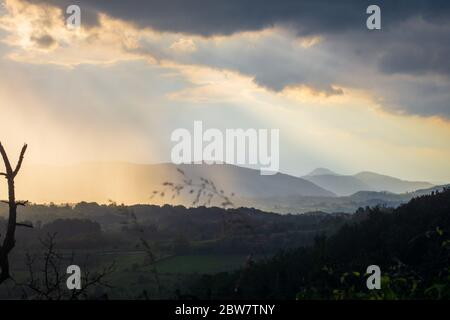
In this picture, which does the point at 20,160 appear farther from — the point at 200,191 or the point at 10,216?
the point at 200,191

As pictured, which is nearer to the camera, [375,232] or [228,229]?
[228,229]

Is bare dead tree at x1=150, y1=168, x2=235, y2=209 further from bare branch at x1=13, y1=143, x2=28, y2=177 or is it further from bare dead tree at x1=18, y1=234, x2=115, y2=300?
bare dead tree at x1=18, y1=234, x2=115, y2=300

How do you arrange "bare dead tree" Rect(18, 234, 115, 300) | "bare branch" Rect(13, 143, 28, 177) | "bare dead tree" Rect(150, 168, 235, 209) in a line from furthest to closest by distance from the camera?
"bare dead tree" Rect(18, 234, 115, 300), "bare branch" Rect(13, 143, 28, 177), "bare dead tree" Rect(150, 168, 235, 209)

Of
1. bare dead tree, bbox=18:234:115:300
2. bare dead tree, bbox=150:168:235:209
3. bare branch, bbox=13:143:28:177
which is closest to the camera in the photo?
bare dead tree, bbox=150:168:235:209

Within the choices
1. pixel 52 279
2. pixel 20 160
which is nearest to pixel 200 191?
pixel 20 160

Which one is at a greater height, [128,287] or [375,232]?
[375,232]

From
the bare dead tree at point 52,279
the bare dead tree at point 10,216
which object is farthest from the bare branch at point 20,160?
the bare dead tree at point 52,279

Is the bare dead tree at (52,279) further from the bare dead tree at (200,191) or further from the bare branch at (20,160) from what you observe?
the bare dead tree at (200,191)

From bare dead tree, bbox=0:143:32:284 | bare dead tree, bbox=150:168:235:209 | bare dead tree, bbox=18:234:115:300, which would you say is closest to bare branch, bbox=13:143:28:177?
bare dead tree, bbox=0:143:32:284

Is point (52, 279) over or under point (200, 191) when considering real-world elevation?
under
